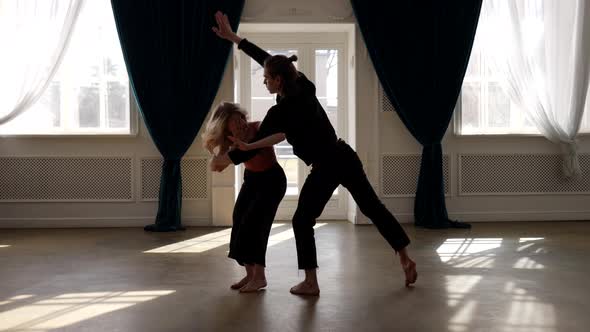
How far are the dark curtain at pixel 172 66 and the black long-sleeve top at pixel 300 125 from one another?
11.3 ft

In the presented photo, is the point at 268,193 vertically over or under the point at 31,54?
under

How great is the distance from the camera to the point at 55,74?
707cm

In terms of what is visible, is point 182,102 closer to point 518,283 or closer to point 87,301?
point 87,301

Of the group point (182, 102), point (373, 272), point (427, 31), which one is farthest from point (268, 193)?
point (427, 31)

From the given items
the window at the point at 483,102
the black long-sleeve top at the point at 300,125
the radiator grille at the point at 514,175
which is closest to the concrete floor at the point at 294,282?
the black long-sleeve top at the point at 300,125

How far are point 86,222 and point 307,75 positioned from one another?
290 centimetres

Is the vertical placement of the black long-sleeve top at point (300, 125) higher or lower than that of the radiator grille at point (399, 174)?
higher

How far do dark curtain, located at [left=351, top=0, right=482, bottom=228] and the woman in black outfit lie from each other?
135 inches

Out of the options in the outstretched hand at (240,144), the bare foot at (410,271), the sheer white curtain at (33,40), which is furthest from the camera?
the sheer white curtain at (33,40)

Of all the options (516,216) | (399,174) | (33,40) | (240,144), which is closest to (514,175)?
(516,216)

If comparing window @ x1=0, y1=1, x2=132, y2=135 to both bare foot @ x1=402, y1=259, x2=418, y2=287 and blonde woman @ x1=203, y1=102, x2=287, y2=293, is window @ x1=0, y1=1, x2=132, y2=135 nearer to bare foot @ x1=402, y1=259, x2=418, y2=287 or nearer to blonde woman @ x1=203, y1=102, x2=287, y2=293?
blonde woman @ x1=203, y1=102, x2=287, y2=293

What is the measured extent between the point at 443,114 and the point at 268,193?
12.5ft

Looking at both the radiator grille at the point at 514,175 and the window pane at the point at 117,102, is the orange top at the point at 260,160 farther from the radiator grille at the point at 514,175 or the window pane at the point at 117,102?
the radiator grille at the point at 514,175

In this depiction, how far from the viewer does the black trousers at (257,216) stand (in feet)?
12.5
